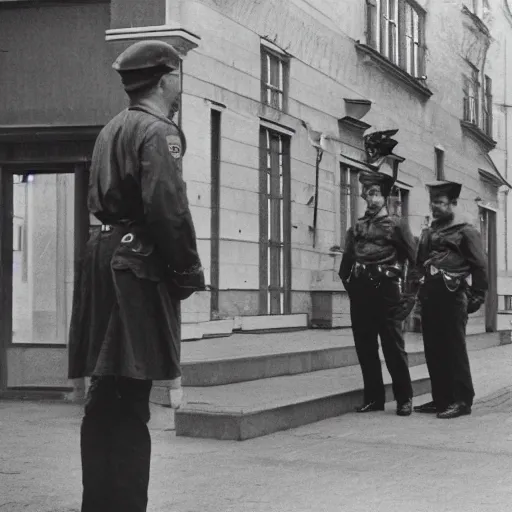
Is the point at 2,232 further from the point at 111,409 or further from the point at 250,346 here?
the point at 111,409

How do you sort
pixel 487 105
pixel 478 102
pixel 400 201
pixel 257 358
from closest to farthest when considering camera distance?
1. pixel 257 358
2. pixel 400 201
3. pixel 478 102
4. pixel 487 105

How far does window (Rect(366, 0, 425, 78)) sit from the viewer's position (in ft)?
59.7

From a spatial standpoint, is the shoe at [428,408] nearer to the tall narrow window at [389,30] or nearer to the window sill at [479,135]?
the tall narrow window at [389,30]

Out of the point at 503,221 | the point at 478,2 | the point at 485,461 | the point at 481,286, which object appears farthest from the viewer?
the point at 503,221

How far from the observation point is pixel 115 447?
4.44 meters

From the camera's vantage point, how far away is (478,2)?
23328 mm

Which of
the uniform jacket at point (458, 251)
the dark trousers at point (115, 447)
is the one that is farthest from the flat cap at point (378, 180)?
the dark trousers at point (115, 447)

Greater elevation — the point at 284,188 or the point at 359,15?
the point at 359,15

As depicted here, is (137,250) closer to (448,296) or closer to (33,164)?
(448,296)

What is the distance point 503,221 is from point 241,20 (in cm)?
1343

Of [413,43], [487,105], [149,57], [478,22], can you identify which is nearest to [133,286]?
[149,57]

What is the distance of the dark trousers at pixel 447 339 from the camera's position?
32.0 feet

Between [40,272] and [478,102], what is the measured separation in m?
15.7

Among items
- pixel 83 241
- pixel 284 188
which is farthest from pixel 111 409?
pixel 284 188
